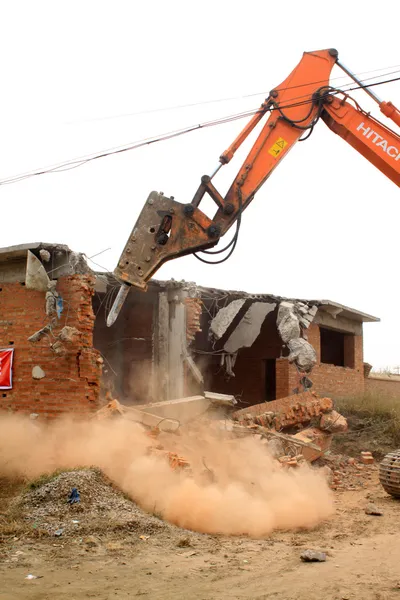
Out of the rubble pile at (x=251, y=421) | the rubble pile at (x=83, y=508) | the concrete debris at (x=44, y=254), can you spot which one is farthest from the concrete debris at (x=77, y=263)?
the rubble pile at (x=83, y=508)

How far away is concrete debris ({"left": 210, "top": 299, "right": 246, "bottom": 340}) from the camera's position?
17125 mm

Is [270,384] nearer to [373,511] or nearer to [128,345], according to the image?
[128,345]

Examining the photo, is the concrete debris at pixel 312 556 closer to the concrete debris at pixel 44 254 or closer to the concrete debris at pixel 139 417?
the concrete debris at pixel 139 417

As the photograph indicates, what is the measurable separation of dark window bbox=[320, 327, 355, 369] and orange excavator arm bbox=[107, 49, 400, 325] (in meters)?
13.4

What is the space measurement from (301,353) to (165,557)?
36.7 ft

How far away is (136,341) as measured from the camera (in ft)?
57.4

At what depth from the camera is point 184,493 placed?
830 cm

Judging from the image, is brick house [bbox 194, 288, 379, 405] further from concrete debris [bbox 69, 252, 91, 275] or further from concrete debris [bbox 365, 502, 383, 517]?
concrete debris [bbox 365, 502, 383, 517]

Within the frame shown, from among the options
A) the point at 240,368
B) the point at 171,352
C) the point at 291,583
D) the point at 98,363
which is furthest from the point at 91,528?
the point at 240,368

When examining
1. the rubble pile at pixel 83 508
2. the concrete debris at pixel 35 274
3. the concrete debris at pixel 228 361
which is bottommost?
the rubble pile at pixel 83 508

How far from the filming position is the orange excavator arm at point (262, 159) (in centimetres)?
731

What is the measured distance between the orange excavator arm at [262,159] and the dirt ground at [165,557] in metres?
2.43

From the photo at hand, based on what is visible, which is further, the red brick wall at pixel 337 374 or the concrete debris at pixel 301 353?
the red brick wall at pixel 337 374

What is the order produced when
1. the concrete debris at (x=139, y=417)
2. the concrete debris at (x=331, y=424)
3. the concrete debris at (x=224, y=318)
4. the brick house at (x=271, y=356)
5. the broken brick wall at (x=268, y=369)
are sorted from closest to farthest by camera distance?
the concrete debris at (x=139, y=417), the concrete debris at (x=331, y=424), the concrete debris at (x=224, y=318), the brick house at (x=271, y=356), the broken brick wall at (x=268, y=369)
